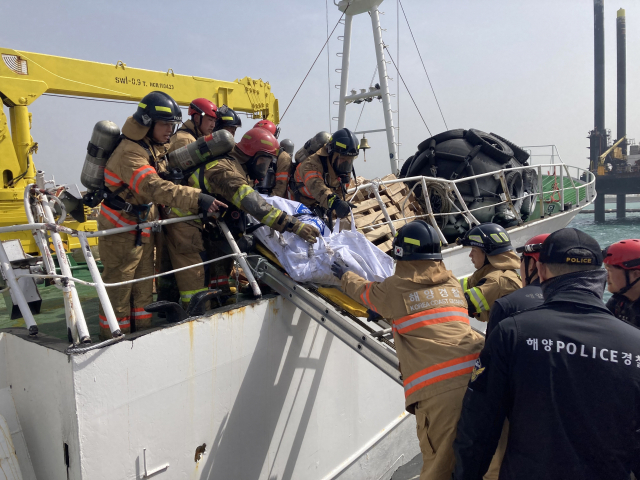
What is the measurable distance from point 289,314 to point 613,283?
241cm

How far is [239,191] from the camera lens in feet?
11.3

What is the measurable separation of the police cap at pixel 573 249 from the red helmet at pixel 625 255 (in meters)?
1.44

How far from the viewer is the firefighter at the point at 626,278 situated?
113 inches

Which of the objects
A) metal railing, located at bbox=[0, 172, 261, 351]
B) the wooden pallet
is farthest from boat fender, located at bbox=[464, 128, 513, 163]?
metal railing, located at bbox=[0, 172, 261, 351]

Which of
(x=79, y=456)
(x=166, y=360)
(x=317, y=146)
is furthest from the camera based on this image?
(x=317, y=146)

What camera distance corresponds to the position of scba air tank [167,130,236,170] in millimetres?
3568

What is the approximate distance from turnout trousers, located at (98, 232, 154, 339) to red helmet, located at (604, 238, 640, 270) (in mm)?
3467

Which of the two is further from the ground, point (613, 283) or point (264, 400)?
point (613, 283)

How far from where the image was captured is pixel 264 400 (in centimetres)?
346

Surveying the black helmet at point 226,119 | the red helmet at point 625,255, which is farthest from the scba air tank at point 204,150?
the red helmet at point 625,255

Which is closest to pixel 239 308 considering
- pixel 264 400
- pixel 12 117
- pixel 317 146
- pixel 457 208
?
pixel 264 400

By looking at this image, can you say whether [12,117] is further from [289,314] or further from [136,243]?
[289,314]

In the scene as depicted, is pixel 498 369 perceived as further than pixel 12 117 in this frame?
No

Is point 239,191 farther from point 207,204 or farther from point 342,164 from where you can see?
point 342,164
